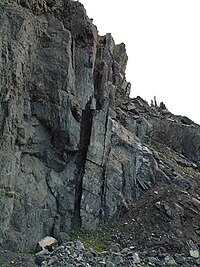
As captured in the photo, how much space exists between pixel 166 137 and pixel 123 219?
1232 cm

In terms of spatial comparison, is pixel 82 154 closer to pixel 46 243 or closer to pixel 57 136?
pixel 57 136

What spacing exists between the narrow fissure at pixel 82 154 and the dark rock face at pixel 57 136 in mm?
48

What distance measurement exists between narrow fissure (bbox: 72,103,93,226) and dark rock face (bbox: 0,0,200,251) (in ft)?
0.16

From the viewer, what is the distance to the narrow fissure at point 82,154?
18.1 meters

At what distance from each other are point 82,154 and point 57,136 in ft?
6.81

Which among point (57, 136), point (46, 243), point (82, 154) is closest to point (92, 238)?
point (46, 243)

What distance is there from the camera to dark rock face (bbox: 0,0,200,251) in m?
15.2

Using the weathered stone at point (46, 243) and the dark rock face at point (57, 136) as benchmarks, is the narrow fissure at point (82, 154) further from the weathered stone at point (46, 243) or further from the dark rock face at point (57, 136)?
the weathered stone at point (46, 243)

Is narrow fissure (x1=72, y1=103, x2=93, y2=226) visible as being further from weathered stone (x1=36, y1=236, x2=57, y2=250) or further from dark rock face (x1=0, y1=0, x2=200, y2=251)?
weathered stone (x1=36, y1=236, x2=57, y2=250)

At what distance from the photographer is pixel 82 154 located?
19.3 metres

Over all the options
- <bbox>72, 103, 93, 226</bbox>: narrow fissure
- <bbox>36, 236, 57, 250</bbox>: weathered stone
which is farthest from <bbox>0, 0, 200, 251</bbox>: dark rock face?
<bbox>36, 236, 57, 250</bbox>: weathered stone

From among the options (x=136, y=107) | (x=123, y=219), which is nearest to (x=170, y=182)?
→ (x=123, y=219)

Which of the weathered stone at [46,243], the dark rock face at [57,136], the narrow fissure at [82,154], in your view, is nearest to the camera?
the weathered stone at [46,243]

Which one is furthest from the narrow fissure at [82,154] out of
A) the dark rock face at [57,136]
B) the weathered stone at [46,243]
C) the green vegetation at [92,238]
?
the weathered stone at [46,243]
